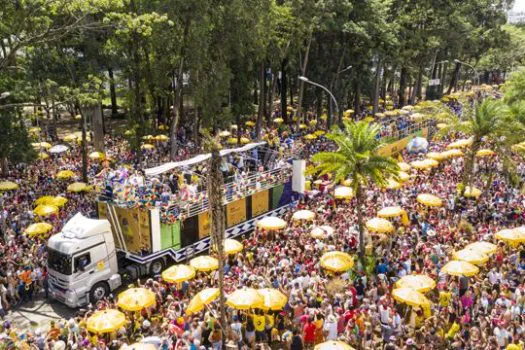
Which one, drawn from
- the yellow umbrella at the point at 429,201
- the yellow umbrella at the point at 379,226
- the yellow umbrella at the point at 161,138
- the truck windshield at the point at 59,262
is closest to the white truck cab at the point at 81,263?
the truck windshield at the point at 59,262

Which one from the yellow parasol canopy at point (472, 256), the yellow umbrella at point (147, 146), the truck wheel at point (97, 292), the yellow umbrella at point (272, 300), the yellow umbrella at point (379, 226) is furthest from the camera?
the yellow umbrella at point (147, 146)

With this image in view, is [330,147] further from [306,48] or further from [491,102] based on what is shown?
[491,102]

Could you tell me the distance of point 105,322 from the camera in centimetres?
1293

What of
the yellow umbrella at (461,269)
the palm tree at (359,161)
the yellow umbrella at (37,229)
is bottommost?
the yellow umbrella at (37,229)

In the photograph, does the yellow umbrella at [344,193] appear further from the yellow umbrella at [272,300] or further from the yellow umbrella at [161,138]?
the yellow umbrella at [161,138]

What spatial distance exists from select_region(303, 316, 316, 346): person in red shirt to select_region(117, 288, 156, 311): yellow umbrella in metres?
4.50

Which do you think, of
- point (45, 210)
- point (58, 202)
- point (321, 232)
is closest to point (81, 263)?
point (45, 210)

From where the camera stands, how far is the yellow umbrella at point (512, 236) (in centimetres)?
1688

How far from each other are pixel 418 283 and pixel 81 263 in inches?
441

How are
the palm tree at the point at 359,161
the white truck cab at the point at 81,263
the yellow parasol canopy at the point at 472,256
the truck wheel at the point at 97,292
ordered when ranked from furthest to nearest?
the palm tree at the point at 359,161 < the truck wheel at the point at 97,292 < the white truck cab at the point at 81,263 < the yellow parasol canopy at the point at 472,256

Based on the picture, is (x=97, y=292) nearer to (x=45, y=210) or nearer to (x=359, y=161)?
(x=45, y=210)

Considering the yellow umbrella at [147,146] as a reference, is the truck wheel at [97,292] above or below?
below

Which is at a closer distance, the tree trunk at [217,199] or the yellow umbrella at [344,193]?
the tree trunk at [217,199]

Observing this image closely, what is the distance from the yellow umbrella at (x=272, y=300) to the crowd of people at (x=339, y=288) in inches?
20.7
